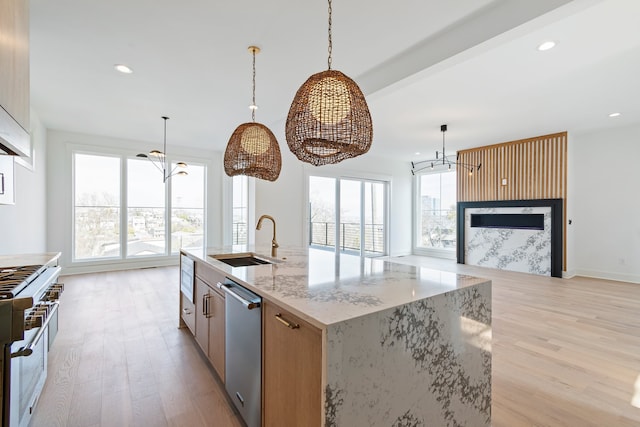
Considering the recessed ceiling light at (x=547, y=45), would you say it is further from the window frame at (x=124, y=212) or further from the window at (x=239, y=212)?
the window frame at (x=124, y=212)

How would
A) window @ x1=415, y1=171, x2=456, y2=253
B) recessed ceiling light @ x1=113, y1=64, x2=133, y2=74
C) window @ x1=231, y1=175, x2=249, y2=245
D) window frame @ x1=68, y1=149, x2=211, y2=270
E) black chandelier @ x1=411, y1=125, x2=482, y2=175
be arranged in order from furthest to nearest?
window @ x1=415, y1=171, x2=456, y2=253, window @ x1=231, y1=175, x2=249, y2=245, black chandelier @ x1=411, y1=125, x2=482, y2=175, window frame @ x1=68, y1=149, x2=211, y2=270, recessed ceiling light @ x1=113, y1=64, x2=133, y2=74

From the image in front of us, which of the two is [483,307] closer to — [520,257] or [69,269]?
[520,257]

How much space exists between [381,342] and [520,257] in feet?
20.7

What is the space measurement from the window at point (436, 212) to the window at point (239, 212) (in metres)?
4.97

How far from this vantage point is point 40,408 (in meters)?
1.83

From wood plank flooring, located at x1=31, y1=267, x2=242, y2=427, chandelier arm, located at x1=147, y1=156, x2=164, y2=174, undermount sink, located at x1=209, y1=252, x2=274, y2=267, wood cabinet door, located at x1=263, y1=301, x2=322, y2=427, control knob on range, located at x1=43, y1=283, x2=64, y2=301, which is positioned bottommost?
wood plank flooring, located at x1=31, y1=267, x2=242, y2=427

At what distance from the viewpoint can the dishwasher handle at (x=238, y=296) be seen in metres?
1.43

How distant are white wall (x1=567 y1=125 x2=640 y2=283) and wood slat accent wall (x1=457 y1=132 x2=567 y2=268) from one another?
10.4 inches

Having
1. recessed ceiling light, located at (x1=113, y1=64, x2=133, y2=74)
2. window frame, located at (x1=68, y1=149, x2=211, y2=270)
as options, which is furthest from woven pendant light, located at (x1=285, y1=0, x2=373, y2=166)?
window frame, located at (x1=68, y1=149, x2=211, y2=270)

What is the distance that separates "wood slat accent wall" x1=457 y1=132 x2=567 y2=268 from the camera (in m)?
5.55

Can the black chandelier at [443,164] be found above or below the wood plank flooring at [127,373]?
above

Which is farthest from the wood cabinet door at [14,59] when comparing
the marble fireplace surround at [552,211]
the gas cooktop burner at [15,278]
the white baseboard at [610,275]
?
the white baseboard at [610,275]

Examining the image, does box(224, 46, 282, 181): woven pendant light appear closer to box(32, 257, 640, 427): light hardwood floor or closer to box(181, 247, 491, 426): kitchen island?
box(181, 247, 491, 426): kitchen island

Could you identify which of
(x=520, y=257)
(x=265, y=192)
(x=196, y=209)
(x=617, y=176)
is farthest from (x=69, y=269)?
(x=617, y=176)
